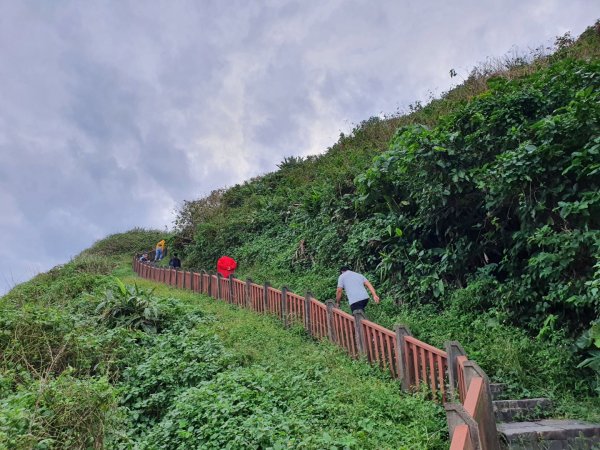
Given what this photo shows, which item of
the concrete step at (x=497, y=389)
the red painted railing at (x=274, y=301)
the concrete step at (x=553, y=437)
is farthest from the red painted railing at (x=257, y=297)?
the concrete step at (x=553, y=437)

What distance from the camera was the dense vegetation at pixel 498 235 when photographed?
5.75 m

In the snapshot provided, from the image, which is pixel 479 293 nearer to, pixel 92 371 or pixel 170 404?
pixel 170 404

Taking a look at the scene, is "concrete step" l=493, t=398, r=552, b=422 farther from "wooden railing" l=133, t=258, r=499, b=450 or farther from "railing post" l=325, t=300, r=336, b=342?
"railing post" l=325, t=300, r=336, b=342

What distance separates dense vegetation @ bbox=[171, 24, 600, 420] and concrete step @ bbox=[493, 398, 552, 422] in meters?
0.20

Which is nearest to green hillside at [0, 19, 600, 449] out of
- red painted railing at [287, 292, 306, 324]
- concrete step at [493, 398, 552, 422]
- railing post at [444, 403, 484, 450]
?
concrete step at [493, 398, 552, 422]

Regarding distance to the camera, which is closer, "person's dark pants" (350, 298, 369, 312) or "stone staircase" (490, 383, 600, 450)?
"stone staircase" (490, 383, 600, 450)

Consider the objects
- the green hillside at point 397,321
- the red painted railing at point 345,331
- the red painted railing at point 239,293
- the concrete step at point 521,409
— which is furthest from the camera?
the red painted railing at point 239,293

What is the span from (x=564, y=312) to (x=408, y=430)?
371cm

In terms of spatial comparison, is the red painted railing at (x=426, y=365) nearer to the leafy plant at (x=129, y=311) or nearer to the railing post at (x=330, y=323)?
the railing post at (x=330, y=323)

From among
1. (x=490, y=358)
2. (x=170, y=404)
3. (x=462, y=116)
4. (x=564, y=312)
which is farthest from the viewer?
(x=462, y=116)

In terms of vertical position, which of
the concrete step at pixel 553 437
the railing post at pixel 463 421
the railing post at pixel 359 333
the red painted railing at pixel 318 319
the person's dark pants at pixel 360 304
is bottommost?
the concrete step at pixel 553 437

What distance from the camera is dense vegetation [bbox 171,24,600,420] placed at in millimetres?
5746

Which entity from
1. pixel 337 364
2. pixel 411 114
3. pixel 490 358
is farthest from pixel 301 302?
pixel 411 114

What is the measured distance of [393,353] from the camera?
5539mm
